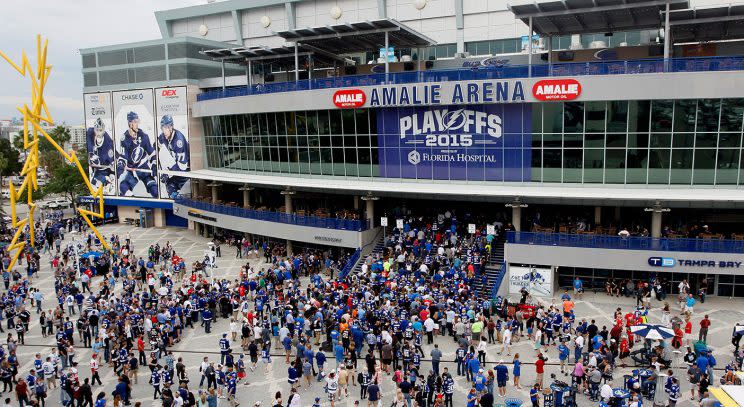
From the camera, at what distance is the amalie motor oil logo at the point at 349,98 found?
33.8 metres

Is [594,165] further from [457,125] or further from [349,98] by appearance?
[349,98]

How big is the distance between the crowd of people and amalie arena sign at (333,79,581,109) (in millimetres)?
6851

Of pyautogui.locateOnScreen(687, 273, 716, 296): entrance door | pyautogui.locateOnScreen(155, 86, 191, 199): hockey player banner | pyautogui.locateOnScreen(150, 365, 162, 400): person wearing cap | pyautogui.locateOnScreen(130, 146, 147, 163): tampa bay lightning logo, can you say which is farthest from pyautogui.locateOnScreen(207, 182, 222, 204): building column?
pyautogui.locateOnScreen(687, 273, 716, 296): entrance door

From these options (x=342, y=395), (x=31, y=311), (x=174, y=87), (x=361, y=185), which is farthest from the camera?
(x=174, y=87)

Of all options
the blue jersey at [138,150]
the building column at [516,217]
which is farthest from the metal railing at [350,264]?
the blue jersey at [138,150]

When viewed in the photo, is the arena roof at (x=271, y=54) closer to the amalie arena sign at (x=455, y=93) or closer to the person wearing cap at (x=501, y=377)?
the amalie arena sign at (x=455, y=93)

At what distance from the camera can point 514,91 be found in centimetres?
3012

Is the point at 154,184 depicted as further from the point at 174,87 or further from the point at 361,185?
the point at 361,185

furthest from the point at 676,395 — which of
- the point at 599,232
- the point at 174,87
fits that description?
the point at 174,87

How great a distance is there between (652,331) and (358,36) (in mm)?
24529

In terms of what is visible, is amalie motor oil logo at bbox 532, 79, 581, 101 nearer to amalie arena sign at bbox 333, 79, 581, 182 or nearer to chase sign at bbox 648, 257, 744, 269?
amalie arena sign at bbox 333, 79, 581, 182

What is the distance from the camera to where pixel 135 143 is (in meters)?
52.2

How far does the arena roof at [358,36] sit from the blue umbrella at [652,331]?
2086cm

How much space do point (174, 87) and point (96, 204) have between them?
1622cm
